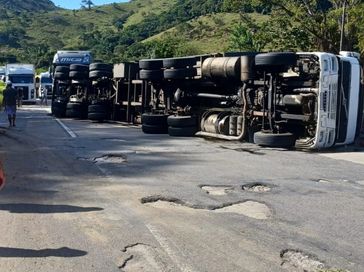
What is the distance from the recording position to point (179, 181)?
26.9 feet

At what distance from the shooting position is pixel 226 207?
22.0 ft

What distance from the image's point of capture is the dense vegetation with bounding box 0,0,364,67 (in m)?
22.9

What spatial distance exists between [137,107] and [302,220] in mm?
13222

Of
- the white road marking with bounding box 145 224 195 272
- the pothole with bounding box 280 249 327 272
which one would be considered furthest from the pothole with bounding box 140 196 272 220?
the pothole with bounding box 280 249 327 272

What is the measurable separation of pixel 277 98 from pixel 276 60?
96 centimetres

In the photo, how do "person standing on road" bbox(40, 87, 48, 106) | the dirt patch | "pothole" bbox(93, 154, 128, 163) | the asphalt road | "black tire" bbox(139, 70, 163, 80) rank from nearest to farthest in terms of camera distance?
the asphalt road → the dirt patch → "pothole" bbox(93, 154, 128, 163) → "black tire" bbox(139, 70, 163, 80) → "person standing on road" bbox(40, 87, 48, 106)

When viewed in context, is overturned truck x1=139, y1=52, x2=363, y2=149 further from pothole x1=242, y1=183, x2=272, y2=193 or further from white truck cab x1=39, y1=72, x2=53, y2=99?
white truck cab x1=39, y1=72, x2=53, y2=99

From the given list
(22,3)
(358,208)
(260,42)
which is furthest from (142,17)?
(358,208)

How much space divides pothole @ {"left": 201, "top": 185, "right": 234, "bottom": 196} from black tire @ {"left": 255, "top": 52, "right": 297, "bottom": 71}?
494cm

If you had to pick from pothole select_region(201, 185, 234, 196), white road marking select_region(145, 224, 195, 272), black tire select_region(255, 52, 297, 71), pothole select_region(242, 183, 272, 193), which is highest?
black tire select_region(255, 52, 297, 71)

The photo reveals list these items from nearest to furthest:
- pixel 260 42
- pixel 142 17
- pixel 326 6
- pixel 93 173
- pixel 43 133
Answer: pixel 93 173 → pixel 43 133 → pixel 326 6 → pixel 260 42 → pixel 142 17

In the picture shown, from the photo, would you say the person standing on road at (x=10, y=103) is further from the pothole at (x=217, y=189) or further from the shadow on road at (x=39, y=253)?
the shadow on road at (x=39, y=253)

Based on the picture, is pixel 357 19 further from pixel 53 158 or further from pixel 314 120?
pixel 53 158

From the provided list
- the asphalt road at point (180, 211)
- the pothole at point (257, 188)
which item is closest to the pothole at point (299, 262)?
the asphalt road at point (180, 211)
